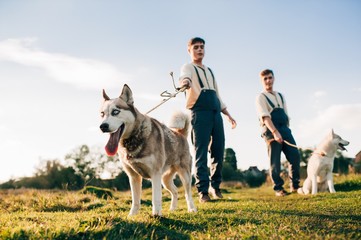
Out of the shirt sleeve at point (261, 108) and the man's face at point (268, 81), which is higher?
the man's face at point (268, 81)

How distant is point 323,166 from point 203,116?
3.87 m

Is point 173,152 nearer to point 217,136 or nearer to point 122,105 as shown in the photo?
point 122,105

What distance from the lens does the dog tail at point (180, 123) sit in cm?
640

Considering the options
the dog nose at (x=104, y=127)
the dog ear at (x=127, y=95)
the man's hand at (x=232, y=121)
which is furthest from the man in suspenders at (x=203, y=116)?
the dog nose at (x=104, y=127)

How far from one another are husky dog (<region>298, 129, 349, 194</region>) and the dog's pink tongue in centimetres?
606

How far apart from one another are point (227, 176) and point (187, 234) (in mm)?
17274

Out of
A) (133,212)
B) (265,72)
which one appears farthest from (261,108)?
(133,212)

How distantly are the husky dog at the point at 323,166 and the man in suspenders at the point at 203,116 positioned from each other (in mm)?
2746

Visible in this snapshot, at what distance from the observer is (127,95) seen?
4.82 m

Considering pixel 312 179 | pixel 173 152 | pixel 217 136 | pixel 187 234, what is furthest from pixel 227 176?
pixel 187 234

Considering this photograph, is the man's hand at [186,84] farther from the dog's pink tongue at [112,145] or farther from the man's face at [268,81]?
the man's face at [268,81]

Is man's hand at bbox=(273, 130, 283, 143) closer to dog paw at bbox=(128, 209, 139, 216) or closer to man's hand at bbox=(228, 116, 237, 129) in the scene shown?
man's hand at bbox=(228, 116, 237, 129)

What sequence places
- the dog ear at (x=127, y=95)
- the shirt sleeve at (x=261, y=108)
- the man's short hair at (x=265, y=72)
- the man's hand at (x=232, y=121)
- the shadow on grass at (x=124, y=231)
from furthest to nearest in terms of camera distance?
the man's short hair at (x=265, y=72) → the shirt sleeve at (x=261, y=108) → the man's hand at (x=232, y=121) → the dog ear at (x=127, y=95) → the shadow on grass at (x=124, y=231)

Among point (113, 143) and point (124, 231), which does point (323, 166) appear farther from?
point (124, 231)
